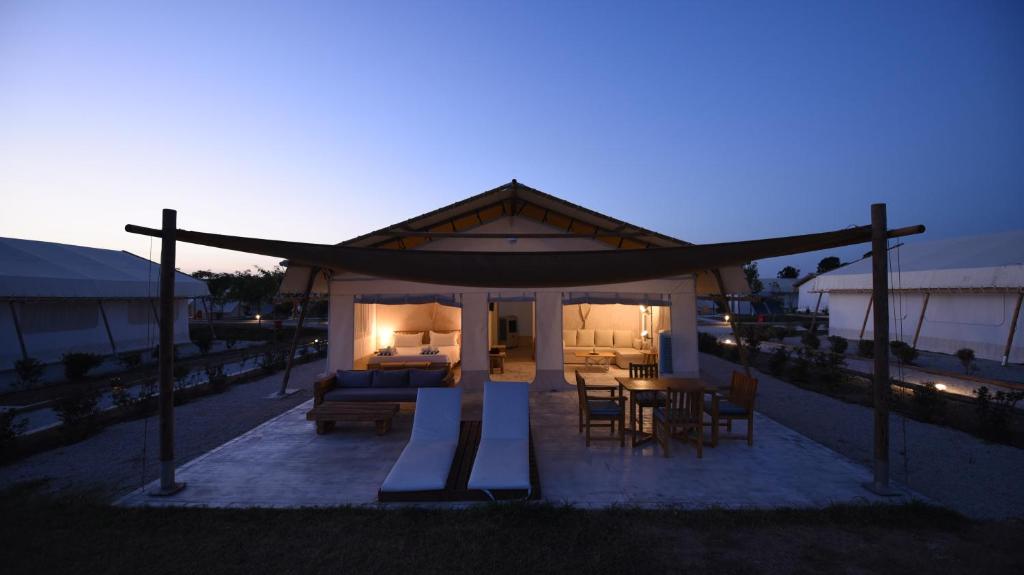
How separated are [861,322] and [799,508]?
60.0 ft

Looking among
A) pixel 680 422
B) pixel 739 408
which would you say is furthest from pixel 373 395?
pixel 739 408

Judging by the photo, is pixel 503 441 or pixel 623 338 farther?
pixel 623 338

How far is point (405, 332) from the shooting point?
38.7 feet

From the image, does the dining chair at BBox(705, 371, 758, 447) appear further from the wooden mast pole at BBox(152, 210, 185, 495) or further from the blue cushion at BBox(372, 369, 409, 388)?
the wooden mast pole at BBox(152, 210, 185, 495)

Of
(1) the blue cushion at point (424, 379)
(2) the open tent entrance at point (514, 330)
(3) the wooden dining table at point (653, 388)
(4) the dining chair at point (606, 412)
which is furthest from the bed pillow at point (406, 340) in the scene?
(3) the wooden dining table at point (653, 388)

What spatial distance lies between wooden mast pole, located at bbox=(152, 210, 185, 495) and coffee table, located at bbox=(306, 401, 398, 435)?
177 centimetres

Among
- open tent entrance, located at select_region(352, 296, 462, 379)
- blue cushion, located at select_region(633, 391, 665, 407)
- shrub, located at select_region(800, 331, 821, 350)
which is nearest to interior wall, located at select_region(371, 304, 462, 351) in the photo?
open tent entrance, located at select_region(352, 296, 462, 379)

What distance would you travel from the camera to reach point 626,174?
23688 millimetres

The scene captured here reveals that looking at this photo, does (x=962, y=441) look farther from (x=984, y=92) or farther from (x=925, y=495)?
(x=984, y=92)

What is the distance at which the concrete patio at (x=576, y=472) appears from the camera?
12.3 ft

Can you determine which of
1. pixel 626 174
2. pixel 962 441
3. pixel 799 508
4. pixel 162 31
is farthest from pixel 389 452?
pixel 626 174

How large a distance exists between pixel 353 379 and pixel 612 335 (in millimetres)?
8060

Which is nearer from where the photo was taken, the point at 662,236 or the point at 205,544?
the point at 205,544

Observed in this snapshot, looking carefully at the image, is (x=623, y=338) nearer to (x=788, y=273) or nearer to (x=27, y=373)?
(x=27, y=373)
